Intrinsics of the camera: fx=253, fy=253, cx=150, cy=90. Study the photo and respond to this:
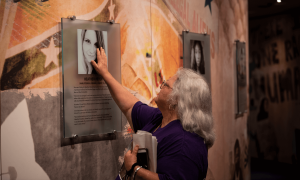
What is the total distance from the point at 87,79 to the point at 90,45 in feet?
0.79

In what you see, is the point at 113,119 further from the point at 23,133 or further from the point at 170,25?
the point at 170,25

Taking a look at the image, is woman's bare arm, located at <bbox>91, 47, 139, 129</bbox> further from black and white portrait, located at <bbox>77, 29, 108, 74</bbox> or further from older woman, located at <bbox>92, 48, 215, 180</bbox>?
older woman, located at <bbox>92, 48, 215, 180</bbox>

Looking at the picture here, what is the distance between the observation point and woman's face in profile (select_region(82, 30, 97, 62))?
1766 millimetres

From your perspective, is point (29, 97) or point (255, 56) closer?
point (29, 97)

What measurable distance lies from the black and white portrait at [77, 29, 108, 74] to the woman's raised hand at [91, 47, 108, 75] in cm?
2

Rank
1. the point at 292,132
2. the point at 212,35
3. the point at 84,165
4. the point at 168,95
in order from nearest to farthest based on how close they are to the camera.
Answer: the point at 168,95, the point at 84,165, the point at 212,35, the point at 292,132

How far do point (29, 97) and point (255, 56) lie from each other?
570cm

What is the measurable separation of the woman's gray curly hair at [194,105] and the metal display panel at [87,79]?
550mm

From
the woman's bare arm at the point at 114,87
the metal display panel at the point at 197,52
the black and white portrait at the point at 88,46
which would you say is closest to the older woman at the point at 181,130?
the woman's bare arm at the point at 114,87

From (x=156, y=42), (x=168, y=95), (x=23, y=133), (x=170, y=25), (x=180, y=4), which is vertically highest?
(x=180, y=4)

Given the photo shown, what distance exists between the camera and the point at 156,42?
2188 millimetres

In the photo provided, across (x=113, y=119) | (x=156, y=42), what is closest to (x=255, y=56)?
(x=156, y=42)

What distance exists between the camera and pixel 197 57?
254 centimetres

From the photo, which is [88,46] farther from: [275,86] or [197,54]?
[275,86]
